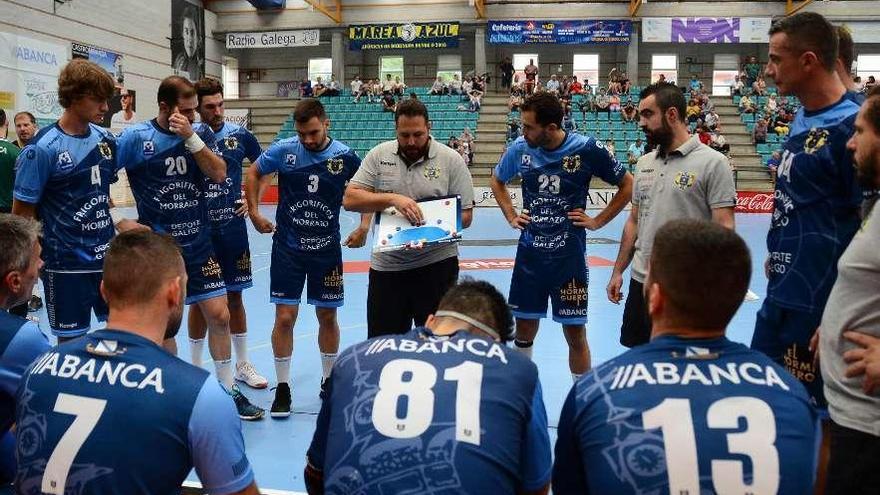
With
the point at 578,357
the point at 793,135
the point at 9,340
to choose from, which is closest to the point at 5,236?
the point at 9,340

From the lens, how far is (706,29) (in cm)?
2658

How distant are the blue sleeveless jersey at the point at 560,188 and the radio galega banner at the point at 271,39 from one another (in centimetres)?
2716

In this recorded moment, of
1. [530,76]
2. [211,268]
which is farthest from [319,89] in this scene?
[211,268]

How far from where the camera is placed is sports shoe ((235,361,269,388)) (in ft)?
15.9

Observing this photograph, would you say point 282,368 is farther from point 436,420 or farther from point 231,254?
point 436,420

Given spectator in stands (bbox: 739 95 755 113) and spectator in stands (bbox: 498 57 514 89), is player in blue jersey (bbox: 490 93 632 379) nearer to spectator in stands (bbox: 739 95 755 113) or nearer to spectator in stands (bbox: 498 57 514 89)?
spectator in stands (bbox: 739 95 755 113)

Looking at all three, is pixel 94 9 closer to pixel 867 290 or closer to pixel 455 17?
pixel 455 17

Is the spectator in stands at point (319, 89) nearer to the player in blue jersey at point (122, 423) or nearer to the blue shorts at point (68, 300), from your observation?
the blue shorts at point (68, 300)

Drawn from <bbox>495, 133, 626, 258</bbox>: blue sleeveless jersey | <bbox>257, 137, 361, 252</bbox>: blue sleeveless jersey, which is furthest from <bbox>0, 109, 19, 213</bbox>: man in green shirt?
<bbox>495, 133, 626, 258</bbox>: blue sleeveless jersey

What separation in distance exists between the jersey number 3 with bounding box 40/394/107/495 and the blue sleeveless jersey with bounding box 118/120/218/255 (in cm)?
275

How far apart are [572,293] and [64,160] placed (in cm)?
310

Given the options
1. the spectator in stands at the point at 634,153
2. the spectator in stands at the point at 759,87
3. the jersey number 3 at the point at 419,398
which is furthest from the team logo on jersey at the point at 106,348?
the spectator in stands at the point at 759,87

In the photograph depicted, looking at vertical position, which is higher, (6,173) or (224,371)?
(6,173)

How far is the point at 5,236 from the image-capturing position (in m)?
2.19
